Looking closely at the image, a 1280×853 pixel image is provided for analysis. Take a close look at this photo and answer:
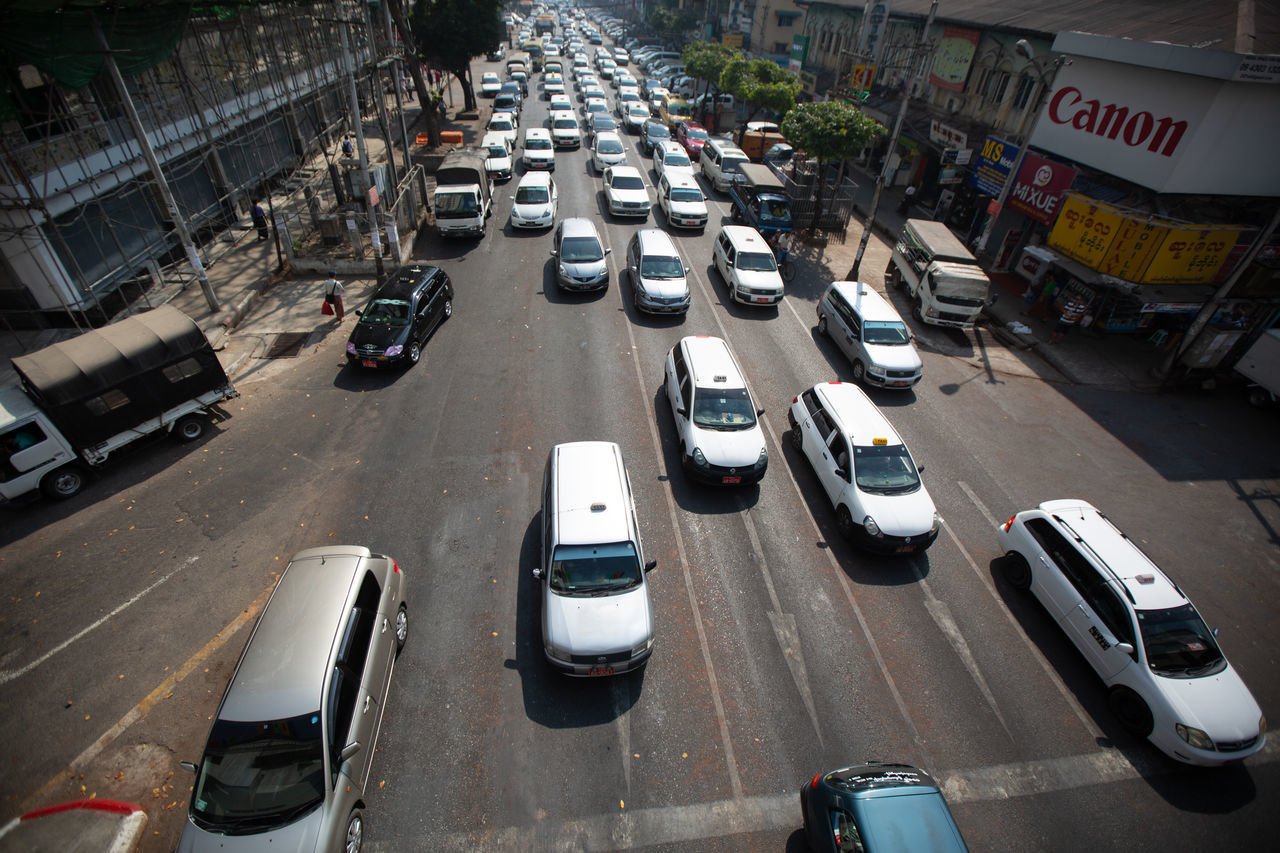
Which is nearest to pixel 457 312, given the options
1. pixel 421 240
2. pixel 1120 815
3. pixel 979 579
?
pixel 421 240

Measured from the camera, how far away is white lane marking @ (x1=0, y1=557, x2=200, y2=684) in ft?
27.7

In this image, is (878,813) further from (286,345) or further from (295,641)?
(286,345)

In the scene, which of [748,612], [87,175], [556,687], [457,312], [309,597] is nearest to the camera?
[309,597]

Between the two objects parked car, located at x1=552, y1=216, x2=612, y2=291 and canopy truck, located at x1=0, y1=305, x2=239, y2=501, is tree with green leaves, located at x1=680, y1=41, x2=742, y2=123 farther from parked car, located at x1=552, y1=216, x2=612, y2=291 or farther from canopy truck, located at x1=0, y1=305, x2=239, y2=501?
canopy truck, located at x1=0, y1=305, x2=239, y2=501

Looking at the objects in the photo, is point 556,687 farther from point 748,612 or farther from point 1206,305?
point 1206,305

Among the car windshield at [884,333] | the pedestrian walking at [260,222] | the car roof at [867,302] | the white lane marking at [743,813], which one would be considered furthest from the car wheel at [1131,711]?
the pedestrian walking at [260,222]

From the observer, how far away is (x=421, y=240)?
2362cm

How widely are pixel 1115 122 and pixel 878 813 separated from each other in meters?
22.6

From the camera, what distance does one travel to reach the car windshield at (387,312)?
15391 mm

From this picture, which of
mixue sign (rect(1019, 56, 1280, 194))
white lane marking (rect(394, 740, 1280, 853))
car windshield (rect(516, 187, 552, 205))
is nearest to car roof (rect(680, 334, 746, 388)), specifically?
white lane marking (rect(394, 740, 1280, 853))

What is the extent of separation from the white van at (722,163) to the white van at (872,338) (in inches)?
545

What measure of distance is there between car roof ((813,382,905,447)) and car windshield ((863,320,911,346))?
3.75 metres

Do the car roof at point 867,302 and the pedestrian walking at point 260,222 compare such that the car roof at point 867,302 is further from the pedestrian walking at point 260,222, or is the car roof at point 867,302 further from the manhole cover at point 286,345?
the pedestrian walking at point 260,222

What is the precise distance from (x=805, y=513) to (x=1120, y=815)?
6.34 metres
